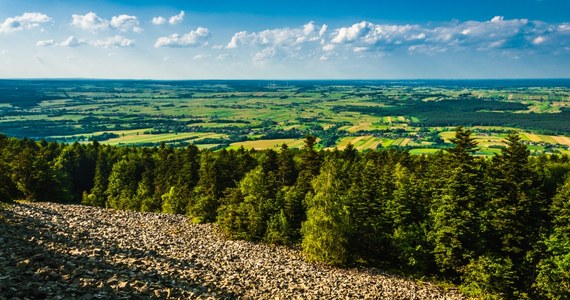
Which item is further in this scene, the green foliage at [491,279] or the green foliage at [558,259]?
the green foliage at [491,279]

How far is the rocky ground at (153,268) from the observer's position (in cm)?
2173

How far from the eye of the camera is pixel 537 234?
4259 centimetres

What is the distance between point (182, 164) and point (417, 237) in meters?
53.1

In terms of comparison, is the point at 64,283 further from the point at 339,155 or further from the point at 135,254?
the point at 339,155

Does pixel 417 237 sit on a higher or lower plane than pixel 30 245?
lower

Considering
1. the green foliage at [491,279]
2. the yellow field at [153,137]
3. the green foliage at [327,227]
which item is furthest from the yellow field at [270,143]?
the green foliage at [491,279]

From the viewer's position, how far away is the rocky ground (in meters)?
21.7

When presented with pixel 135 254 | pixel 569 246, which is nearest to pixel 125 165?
pixel 135 254

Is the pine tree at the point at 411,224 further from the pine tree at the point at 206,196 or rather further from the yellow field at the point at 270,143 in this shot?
the yellow field at the point at 270,143

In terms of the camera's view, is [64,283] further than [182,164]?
No

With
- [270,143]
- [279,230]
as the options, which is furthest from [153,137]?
[279,230]

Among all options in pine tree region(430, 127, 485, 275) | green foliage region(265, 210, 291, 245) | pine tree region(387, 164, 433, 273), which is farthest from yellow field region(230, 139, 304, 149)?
pine tree region(430, 127, 485, 275)

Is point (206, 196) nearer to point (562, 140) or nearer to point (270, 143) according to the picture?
point (270, 143)

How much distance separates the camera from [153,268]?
97.6 feet
